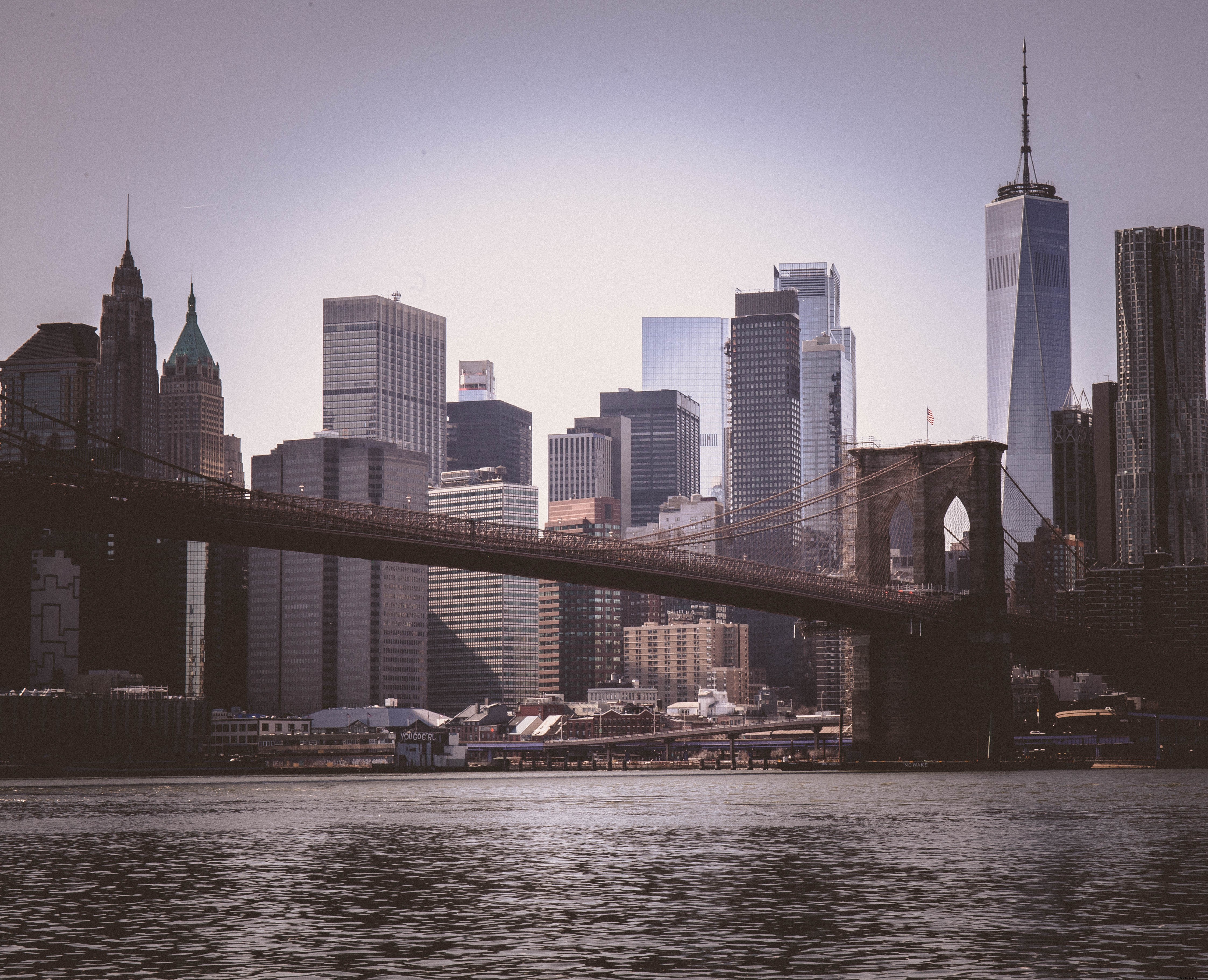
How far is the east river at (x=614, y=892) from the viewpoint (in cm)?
2116

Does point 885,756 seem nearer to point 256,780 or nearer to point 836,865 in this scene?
point 256,780

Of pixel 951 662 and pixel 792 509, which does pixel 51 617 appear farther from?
pixel 951 662

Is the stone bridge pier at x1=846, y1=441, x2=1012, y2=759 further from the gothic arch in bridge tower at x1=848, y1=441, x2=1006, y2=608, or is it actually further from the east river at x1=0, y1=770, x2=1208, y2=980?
the east river at x1=0, y1=770, x2=1208, y2=980

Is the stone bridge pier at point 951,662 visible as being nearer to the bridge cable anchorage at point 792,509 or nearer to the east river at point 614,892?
the bridge cable anchorage at point 792,509

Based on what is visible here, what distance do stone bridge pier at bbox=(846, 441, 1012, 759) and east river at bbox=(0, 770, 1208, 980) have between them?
28.7m

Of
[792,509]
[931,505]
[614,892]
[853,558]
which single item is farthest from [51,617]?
[614,892]

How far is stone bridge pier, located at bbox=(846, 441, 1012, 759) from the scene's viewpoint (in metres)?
85.6

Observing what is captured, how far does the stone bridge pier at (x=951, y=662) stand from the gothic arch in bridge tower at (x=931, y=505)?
8 centimetres

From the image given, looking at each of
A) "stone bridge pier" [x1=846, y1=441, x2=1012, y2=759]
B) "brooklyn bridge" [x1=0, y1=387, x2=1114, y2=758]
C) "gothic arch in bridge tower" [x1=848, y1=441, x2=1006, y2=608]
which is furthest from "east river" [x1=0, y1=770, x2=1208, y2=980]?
"gothic arch in bridge tower" [x1=848, y1=441, x2=1006, y2=608]

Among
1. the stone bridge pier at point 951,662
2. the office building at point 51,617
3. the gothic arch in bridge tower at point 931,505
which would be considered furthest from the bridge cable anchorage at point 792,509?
the office building at point 51,617

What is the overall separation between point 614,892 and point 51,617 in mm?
155738

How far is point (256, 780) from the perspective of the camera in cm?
9950

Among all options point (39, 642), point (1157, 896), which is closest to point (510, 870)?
point (1157, 896)

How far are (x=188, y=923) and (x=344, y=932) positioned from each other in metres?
2.60
